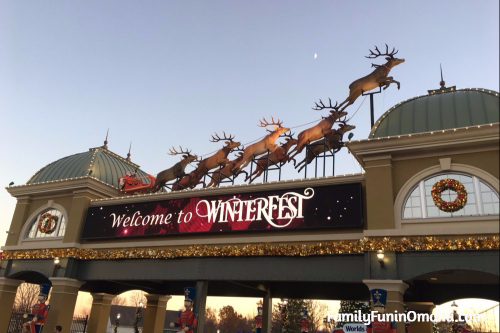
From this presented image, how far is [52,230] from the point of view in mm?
21766

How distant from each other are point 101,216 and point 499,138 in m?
A: 18.0

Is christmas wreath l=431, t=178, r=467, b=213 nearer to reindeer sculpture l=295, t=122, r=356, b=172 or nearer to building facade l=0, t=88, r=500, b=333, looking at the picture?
building facade l=0, t=88, r=500, b=333

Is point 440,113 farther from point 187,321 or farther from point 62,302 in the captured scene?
point 62,302

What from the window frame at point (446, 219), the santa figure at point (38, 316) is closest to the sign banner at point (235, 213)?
the window frame at point (446, 219)

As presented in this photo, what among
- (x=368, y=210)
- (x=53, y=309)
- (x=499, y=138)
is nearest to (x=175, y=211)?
(x=53, y=309)

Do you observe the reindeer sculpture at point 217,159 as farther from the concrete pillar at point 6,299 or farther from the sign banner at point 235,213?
the concrete pillar at point 6,299

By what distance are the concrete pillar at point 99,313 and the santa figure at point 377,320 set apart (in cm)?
1798

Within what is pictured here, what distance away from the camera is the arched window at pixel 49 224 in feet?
71.3

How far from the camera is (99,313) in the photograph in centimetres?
2498

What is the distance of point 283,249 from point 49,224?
13.6 m

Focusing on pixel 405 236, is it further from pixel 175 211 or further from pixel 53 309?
pixel 53 309

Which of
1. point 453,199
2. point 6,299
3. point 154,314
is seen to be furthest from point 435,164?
point 6,299

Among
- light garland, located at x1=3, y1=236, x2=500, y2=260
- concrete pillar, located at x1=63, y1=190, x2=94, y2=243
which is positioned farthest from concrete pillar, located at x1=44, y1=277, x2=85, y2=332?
concrete pillar, located at x1=63, y1=190, x2=94, y2=243

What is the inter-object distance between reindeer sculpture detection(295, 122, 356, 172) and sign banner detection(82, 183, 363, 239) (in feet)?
15.1
